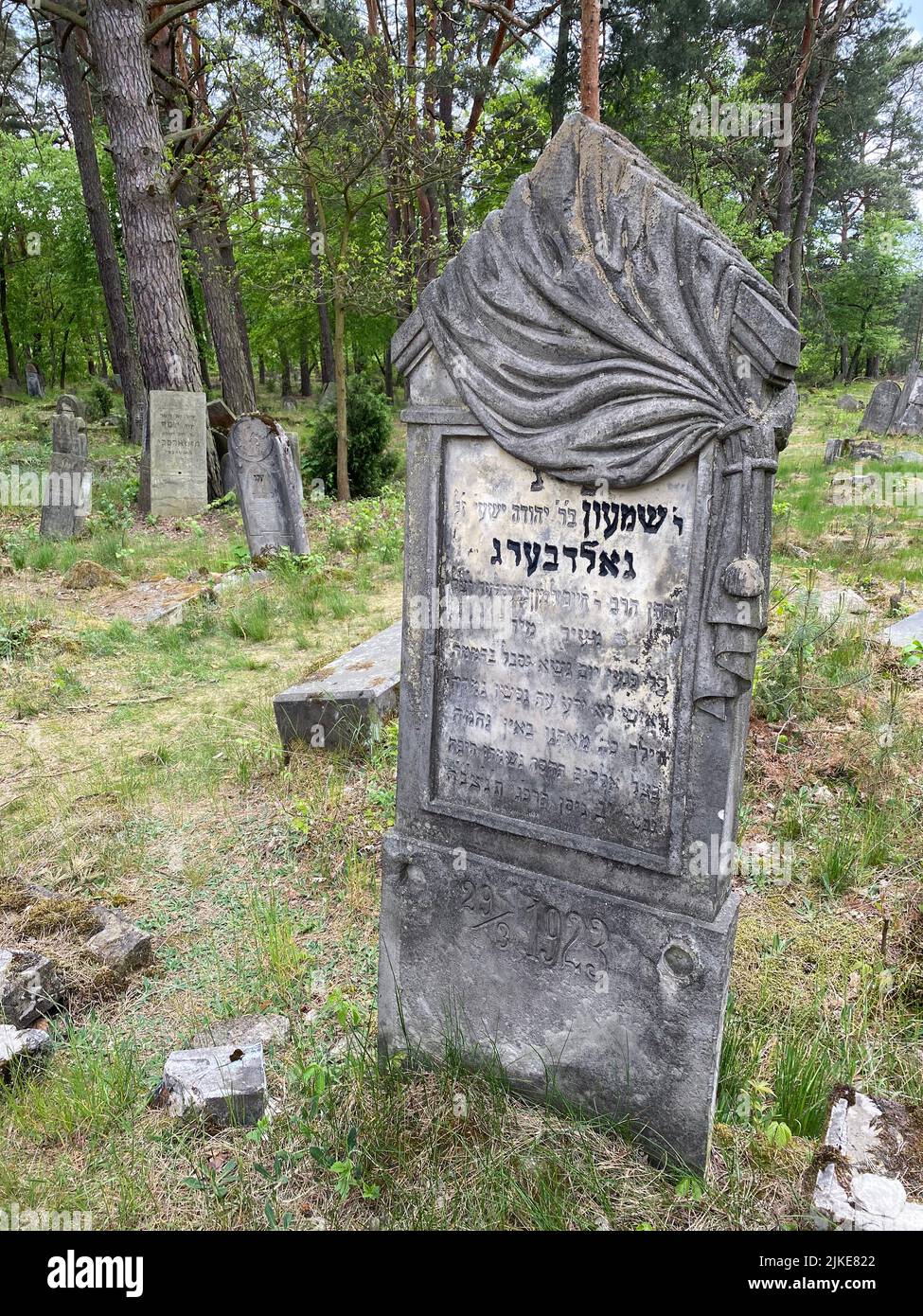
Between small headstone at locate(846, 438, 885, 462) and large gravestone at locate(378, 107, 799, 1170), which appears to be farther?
small headstone at locate(846, 438, 885, 462)

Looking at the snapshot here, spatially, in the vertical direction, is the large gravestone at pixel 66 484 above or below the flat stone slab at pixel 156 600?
above

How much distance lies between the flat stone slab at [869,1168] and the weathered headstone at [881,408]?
62.4ft

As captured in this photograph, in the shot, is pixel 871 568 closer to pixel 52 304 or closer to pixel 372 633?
pixel 372 633

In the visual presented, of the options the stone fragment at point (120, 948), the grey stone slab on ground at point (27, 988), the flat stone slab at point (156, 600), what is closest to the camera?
the grey stone slab on ground at point (27, 988)

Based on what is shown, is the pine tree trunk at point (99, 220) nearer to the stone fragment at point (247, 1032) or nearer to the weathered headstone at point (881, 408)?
the stone fragment at point (247, 1032)

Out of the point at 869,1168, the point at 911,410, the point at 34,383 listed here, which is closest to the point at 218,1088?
the point at 869,1168

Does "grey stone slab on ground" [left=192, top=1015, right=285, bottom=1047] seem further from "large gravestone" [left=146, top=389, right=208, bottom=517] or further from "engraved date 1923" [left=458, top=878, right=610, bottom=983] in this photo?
"large gravestone" [left=146, top=389, right=208, bottom=517]

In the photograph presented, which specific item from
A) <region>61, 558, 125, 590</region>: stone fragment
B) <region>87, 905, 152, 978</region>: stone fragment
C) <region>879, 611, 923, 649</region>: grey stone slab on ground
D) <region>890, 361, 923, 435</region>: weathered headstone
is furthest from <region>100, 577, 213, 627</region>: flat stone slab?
<region>890, 361, 923, 435</region>: weathered headstone

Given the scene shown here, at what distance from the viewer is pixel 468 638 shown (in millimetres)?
2680

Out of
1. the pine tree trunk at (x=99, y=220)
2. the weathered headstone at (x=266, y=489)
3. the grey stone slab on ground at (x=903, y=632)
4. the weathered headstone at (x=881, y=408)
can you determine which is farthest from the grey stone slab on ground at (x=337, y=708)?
the weathered headstone at (x=881, y=408)

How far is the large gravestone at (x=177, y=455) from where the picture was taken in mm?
11359

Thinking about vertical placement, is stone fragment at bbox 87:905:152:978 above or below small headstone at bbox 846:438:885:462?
below

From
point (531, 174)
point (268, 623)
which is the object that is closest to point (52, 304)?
point (268, 623)

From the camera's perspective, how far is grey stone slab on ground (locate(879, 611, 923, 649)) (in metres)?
5.69
